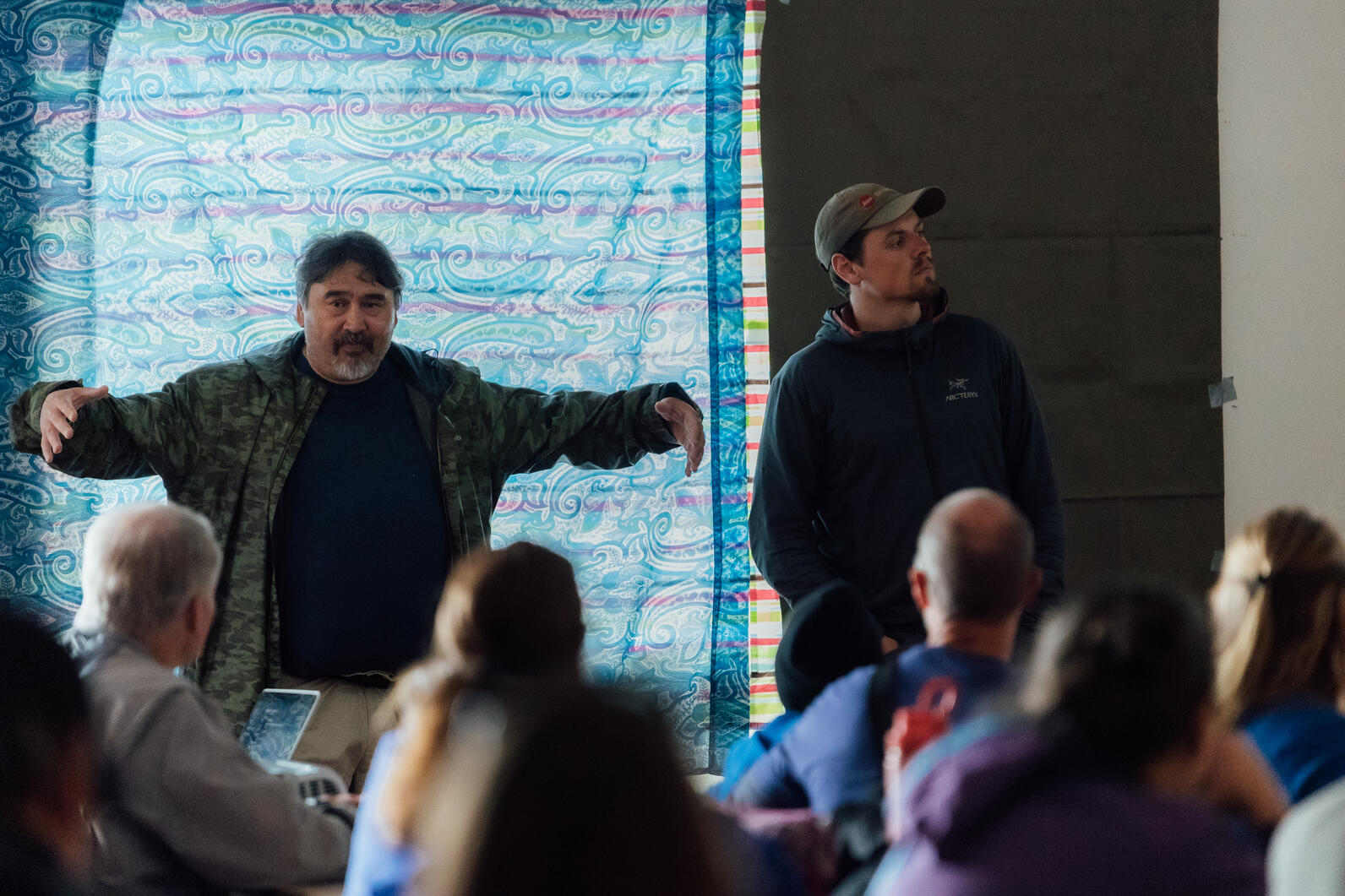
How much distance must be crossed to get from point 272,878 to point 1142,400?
2837 mm

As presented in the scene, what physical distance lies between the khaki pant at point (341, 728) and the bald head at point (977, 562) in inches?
55.6

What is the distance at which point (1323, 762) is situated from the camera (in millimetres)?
1697

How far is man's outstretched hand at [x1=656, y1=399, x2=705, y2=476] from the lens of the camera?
2.91 metres

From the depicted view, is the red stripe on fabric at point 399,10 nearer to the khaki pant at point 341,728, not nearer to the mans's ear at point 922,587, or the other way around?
the khaki pant at point 341,728

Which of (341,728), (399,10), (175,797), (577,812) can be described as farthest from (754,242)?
(577,812)

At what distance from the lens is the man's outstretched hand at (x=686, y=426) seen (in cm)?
291

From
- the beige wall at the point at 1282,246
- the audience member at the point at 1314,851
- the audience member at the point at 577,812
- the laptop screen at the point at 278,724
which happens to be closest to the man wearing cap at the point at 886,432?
the laptop screen at the point at 278,724

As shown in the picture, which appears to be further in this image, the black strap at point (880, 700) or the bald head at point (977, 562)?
the bald head at point (977, 562)

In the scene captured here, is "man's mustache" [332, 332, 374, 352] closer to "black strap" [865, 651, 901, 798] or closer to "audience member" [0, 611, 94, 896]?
"black strap" [865, 651, 901, 798]

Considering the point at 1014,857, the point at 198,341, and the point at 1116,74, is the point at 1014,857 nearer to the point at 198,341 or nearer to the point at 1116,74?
the point at 198,341

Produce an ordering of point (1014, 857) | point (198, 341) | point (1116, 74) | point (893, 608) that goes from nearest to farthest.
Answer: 1. point (1014, 857)
2. point (893, 608)
3. point (198, 341)
4. point (1116, 74)

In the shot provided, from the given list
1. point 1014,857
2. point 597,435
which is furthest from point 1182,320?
point 1014,857

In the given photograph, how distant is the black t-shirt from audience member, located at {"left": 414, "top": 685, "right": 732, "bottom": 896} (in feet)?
7.04

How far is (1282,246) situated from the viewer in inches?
148
